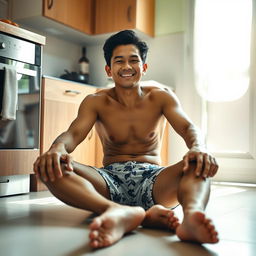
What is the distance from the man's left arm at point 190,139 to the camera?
4.49ft

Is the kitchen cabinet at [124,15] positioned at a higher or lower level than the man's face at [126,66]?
higher

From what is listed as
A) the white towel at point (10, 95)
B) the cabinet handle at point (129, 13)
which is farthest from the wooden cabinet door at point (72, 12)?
the white towel at point (10, 95)

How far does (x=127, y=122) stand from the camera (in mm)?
1899

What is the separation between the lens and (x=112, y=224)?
3.84 feet

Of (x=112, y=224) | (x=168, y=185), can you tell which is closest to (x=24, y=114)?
(x=168, y=185)

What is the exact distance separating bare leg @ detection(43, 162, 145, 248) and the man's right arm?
6 cm

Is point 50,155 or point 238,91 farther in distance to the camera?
point 238,91

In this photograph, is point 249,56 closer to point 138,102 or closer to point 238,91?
point 238,91

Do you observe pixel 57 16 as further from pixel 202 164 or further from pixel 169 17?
pixel 202 164

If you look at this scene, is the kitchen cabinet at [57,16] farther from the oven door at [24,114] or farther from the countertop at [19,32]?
the oven door at [24,114]

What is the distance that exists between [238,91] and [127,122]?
6.28 feet

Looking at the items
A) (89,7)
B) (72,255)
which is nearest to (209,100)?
(89,7)

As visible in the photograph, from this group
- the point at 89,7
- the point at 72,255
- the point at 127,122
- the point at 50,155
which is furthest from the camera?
the point at 89,7

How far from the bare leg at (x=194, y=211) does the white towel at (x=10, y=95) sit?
1318 mm
